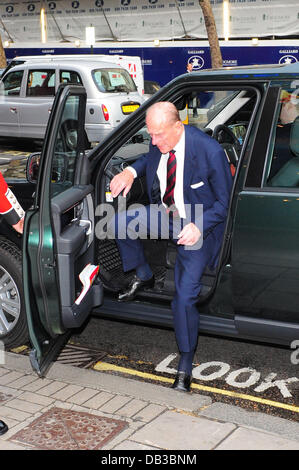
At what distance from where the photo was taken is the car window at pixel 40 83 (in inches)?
651

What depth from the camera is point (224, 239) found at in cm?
432

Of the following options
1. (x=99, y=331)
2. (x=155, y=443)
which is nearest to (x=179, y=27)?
(x=99, y=331)

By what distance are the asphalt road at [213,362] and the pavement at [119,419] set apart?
0.24m

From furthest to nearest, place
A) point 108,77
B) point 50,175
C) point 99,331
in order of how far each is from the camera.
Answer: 1. point 108,77
2. point 99,331
3. point 50,175

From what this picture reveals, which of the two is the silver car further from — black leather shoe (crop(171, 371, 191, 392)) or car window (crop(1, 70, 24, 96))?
black leather shoe (crop(171, 371, 191, 392))

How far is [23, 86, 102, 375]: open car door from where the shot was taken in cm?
400

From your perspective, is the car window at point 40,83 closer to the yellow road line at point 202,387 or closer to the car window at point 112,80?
the car window at point 112,80

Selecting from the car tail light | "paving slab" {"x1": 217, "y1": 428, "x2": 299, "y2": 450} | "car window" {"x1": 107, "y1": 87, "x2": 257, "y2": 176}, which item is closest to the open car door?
"car window" {"x1": 107, "y1": 87, "x2": 257, "y2": 176}

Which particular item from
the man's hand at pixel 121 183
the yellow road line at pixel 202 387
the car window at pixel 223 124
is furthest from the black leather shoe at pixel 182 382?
the car window at pixel 223 124

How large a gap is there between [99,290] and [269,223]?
49.4 inches

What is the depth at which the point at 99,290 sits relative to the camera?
470cm

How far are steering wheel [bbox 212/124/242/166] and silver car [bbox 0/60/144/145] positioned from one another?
998cm
